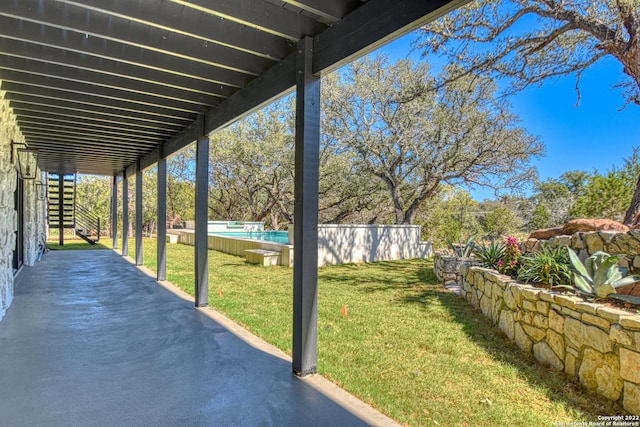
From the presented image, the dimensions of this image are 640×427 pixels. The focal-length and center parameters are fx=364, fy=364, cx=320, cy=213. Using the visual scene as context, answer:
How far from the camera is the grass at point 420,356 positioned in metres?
2.55

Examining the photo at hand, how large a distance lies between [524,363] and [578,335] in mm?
561

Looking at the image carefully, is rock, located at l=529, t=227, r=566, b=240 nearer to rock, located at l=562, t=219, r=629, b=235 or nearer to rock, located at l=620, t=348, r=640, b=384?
rock, located at l=562, t=219, r=629, b=235

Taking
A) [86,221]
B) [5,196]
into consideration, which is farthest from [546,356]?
[86,221]

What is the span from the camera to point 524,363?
3371mm

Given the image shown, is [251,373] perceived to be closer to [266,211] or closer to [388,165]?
[388,165]

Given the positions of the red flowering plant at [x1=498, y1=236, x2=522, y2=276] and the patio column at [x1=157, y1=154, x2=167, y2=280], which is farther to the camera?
Answer: the patio column at [x1=157, y1=154, x2=167, y2=280]

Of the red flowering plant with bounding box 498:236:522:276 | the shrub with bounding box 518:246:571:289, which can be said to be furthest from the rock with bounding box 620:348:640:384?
the red flowering plant with bounding box 498:236:522:276

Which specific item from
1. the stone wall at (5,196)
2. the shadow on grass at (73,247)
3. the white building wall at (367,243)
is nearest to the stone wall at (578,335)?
the white building wall at (367,243)

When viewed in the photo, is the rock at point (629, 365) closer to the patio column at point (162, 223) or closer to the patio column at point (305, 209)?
the patio column at point (305, 209)

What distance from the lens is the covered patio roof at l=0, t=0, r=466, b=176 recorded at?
2486mm

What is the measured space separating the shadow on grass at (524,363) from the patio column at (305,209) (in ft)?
6.13

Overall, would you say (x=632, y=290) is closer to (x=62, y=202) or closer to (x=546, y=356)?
(x=546, y=356)

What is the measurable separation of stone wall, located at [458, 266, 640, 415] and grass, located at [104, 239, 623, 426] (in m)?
0.12

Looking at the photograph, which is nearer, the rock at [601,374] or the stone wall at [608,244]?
the rock at [601,374]
